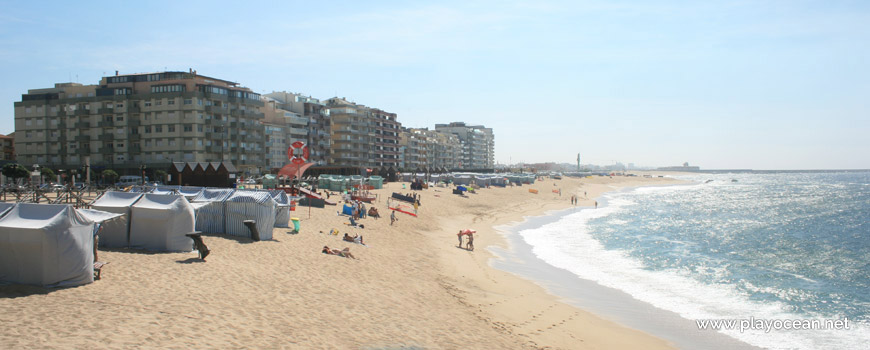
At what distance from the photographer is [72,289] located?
12594mm

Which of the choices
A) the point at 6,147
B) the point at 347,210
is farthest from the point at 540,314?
the point at 6,147

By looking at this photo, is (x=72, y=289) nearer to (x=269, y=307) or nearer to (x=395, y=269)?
(x=269, y=307)

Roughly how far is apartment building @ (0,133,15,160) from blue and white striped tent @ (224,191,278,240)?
91155 millimetres

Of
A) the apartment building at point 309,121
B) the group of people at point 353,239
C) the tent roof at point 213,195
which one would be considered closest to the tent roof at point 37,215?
the tent roof at point 213,195

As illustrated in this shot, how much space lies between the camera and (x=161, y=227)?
1803 centimetres

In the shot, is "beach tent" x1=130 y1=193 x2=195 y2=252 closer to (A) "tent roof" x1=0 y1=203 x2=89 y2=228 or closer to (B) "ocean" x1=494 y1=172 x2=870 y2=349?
(A) "tent roof" x1=0 y1=203 x2=89 y2=228

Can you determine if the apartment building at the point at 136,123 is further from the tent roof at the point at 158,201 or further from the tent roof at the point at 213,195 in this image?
the tent roof at the point at 158,201

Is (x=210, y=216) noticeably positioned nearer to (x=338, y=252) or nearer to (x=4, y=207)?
(x=338, y=252)

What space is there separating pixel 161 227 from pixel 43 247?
566 cm

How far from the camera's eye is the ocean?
17656 mm

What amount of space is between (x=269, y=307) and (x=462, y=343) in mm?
4883

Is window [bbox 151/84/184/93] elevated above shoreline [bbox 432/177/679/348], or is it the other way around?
window [bbox 151/84/184/93]

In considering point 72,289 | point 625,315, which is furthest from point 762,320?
point 72,289

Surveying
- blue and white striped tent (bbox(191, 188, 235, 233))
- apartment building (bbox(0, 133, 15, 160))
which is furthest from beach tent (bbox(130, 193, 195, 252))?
apartment building (bbox(0, 133, 15, 160))
